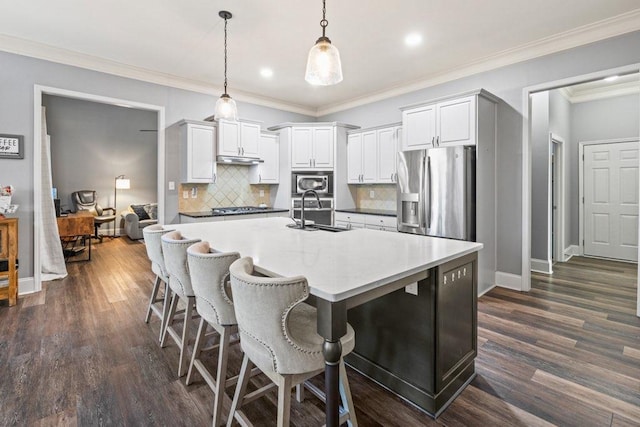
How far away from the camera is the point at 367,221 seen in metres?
4.77

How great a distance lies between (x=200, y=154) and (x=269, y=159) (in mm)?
1175

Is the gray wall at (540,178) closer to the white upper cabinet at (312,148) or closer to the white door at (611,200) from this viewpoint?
the white door at (611,200)

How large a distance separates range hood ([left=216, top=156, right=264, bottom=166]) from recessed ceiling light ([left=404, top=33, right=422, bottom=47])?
2.76 meters

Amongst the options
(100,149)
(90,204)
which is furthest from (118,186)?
(100,149)

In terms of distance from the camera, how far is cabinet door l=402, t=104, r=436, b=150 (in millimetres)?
3846

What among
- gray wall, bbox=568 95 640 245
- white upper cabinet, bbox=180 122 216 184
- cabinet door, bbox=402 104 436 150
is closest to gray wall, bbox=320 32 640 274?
cabinet door, bbox=402 104 436 150

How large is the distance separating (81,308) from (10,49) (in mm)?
2881

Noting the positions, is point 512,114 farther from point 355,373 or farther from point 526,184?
point 355,373

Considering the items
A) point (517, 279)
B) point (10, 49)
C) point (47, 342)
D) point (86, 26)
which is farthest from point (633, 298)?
point (10, 49)

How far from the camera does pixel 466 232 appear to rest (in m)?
3.56

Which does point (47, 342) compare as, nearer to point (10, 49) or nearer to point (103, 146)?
point (10, 49)

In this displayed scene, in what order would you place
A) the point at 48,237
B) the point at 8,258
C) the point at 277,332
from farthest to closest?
1. the point at 48,237
2. the point at 8,258
3. the point at 277,332

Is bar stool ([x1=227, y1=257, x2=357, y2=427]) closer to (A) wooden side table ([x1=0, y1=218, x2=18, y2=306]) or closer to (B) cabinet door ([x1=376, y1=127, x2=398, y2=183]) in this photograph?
(A) wooden side table ([x1=0, y1=218, x2=18, y2=306])

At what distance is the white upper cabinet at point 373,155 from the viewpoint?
4781 millimetres
